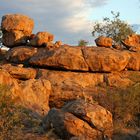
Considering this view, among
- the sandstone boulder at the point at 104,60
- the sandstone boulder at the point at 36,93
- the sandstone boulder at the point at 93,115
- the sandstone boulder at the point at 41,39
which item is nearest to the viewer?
the sandstone boulder at the point at 93,115

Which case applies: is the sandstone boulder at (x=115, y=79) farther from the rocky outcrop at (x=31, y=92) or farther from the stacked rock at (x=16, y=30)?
the rocky outcrop at (x=31, y=92)

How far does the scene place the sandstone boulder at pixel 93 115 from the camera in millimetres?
15734

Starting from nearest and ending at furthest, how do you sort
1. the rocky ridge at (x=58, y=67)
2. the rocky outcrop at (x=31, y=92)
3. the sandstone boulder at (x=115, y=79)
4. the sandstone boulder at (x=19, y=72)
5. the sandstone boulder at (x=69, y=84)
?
1. the rocky outcrop at (x=31, y=92)
2. the rocky ridge at (x=58, y=67)
3. the sandstone boulder at (x=69, y=84)
4. the sandstone boulder at (x=19, y=72)
5. the sandstone boulder at (x=115, y=79)

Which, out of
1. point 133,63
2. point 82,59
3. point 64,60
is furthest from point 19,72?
point 133,63

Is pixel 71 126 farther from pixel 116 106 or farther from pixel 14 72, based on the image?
pixel 14 72

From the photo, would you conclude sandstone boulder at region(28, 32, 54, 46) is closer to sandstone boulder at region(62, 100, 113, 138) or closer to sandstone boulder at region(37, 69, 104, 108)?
sandstone boulder at region(37, 69, 104, 108)

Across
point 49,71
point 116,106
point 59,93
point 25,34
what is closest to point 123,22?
point 25,34

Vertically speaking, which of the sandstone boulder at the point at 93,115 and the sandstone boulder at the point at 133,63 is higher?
the sandstone boulder at the point at 133,63

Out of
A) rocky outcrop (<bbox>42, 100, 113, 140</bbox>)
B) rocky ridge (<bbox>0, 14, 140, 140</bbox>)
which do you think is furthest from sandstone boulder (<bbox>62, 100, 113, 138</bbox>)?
rocky ridge (<bbox>0, 14, 140, 140</bbox>)

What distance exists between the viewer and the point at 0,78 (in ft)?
71.7

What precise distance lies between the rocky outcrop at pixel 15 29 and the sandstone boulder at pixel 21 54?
1639mm

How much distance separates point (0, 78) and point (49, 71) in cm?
1229

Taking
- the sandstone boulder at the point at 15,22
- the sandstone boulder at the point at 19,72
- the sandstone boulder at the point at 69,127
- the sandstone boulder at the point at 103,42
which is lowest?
the sandstone boulder at the point at 69,127

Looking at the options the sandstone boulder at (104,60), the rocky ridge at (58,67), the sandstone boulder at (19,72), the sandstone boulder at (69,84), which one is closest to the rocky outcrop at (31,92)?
the rocky ridge at (58,67)
